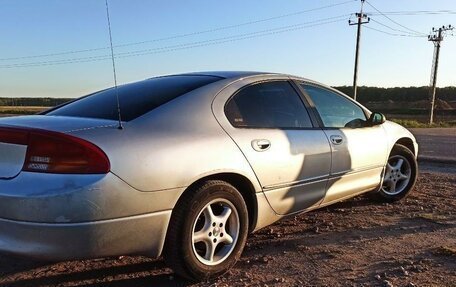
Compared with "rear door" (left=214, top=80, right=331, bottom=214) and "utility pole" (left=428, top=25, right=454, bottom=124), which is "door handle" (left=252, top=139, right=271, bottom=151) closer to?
"rear door" (left=214, top=80, right=331, bottom=214)

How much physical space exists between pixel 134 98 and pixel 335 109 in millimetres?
2134

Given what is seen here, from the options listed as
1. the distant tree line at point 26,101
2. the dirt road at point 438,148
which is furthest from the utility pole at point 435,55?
the distant tree line at point 26,101

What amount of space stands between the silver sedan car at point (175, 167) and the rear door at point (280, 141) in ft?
0.04

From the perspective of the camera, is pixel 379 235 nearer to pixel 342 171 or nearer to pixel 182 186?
pixel 342 171

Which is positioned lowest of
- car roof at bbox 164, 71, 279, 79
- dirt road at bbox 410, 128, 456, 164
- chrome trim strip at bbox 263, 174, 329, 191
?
dirt road at bbox 410, 128, 456, 164

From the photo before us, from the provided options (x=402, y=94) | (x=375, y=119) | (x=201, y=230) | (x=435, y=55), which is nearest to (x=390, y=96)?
(x=402, y=94)

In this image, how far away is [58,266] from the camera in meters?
3.71

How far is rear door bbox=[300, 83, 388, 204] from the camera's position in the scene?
4532 mm

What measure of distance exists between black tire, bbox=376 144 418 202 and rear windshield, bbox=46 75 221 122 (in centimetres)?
271

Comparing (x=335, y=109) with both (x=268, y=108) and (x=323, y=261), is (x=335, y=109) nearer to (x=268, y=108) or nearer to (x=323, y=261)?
(x=268, y=108)

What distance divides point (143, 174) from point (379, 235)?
2529mm

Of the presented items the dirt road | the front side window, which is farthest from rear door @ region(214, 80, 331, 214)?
the dirt road

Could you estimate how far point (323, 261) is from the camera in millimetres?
3783

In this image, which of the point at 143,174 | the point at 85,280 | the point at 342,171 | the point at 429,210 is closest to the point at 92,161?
the point at 143,174
